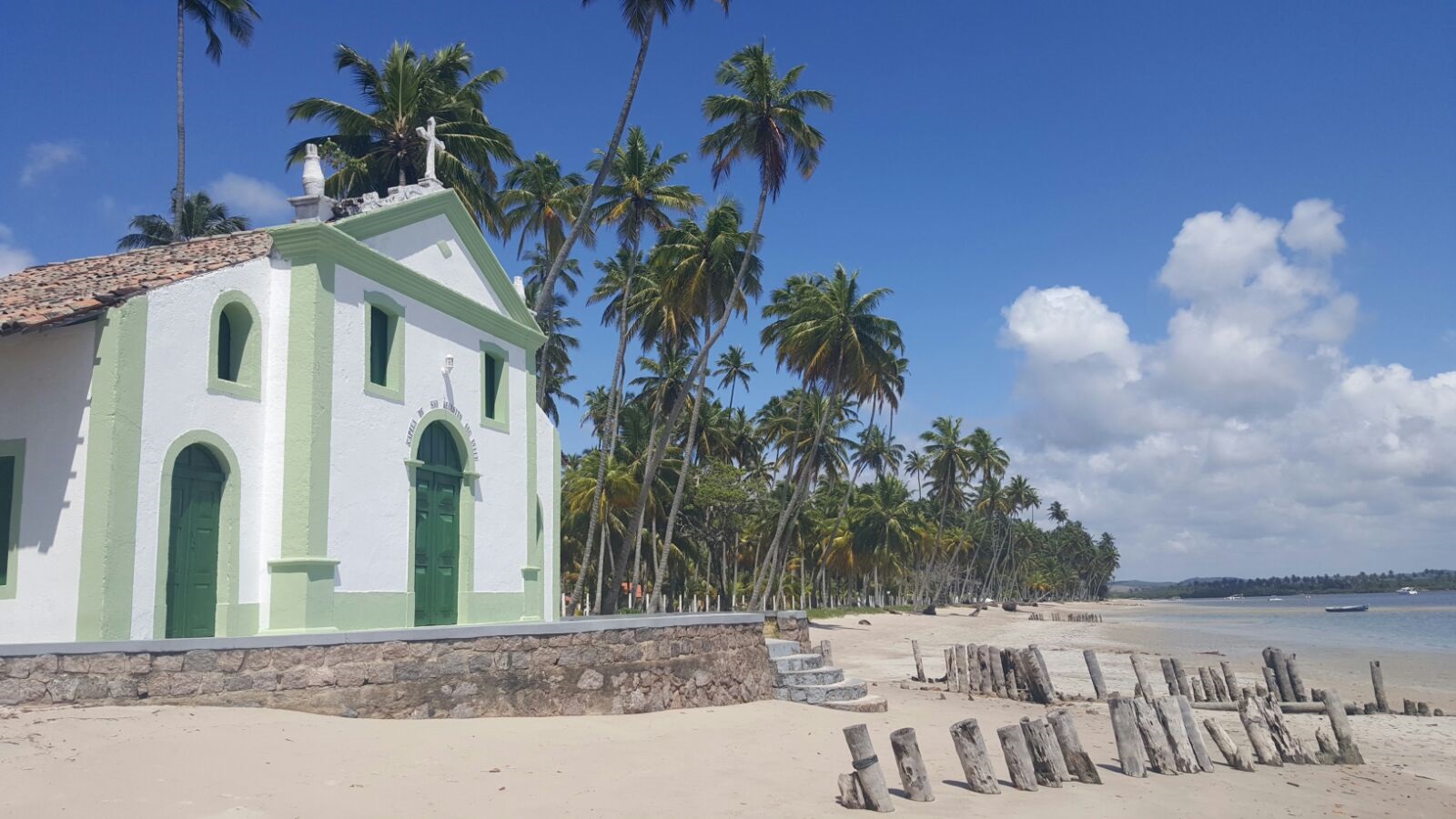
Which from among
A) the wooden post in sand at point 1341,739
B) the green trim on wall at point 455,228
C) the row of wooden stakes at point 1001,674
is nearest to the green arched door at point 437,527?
the green trim on wall at point 455,228

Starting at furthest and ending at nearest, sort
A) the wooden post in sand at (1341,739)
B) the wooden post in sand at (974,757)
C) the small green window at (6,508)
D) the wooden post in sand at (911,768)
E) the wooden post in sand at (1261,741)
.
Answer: the wooden post in sand at (1341,739) → the wooden post in sand at (1261,741) → the small green window at (6,508) → the wooden post in sand at (974,757) → the wooden post in sand at (911,768)

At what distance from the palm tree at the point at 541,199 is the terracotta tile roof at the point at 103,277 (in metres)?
19.0

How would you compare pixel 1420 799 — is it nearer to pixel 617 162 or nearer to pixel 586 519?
pixel 617 162

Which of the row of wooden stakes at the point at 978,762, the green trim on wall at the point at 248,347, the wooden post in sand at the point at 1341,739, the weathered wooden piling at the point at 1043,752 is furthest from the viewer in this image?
the wooden post in sand at the point at 1341,739

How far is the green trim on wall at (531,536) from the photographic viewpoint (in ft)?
63.3

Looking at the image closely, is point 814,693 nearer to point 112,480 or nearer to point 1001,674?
point 1001,674

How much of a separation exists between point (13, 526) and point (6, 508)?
0.94ft

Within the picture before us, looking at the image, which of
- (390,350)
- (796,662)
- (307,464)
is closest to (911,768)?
(796,662)

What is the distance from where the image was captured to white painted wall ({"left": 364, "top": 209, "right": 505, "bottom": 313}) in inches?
654

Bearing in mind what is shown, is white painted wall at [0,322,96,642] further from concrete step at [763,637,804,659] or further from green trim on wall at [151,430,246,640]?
concrete step at [763,637,804,659]

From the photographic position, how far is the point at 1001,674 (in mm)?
23734

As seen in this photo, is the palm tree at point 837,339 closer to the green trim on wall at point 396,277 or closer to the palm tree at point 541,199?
the palm tree at point 541,199

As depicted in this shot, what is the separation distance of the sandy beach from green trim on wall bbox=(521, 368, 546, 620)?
601 cm

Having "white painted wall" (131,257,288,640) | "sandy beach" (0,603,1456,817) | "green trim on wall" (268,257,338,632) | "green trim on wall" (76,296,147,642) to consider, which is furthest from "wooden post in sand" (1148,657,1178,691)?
"green trim on wall" (76,296,147,642)
